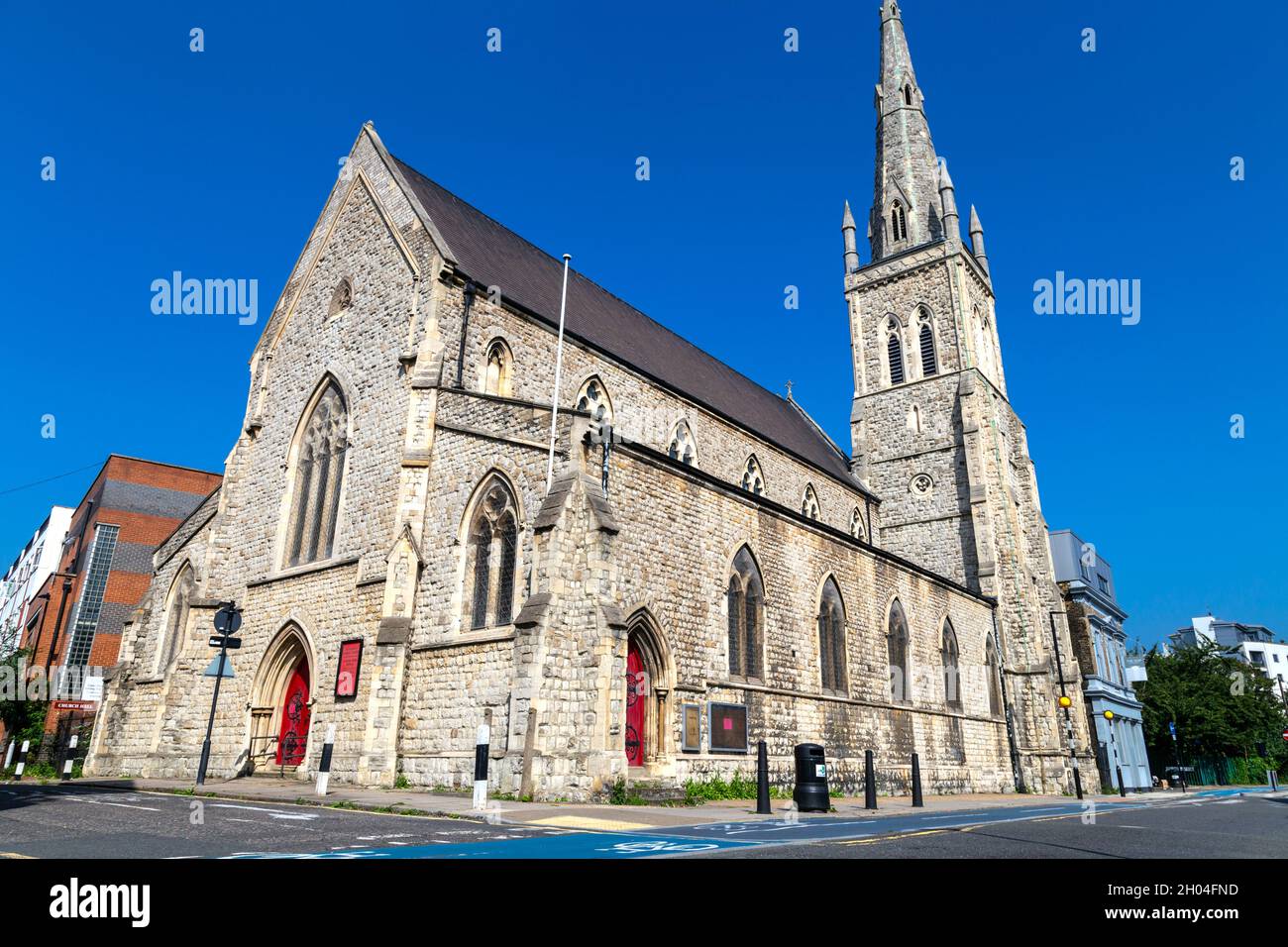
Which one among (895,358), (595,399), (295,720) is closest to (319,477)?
(295,720)

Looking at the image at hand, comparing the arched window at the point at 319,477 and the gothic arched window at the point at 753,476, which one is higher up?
the gothic arched window at the point at 753,476

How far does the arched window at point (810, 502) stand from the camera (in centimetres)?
3052

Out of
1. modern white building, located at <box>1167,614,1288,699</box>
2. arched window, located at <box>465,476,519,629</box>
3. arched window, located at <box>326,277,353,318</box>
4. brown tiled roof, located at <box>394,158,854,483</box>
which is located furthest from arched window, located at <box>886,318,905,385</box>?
modern white building, located at <box>1167,614,1288,699</box>

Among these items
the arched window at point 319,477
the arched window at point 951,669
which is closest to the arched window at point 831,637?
the arched window at point 951,669

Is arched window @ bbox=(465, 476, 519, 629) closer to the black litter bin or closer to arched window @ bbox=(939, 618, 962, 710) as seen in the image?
the black litter bin

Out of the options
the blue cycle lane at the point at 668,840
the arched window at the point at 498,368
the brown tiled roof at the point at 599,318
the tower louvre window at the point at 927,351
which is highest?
the tower louvre window at the point at 927,351

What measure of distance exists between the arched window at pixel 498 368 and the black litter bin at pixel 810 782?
1047 cm

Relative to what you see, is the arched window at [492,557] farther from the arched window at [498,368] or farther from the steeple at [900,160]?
the steeple at [900,160]

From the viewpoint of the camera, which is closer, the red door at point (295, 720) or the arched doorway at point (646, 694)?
the arched doorway at point (646, 694)

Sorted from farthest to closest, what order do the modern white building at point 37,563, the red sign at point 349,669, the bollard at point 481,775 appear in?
the modern white building at point 37,563 → the red sign at point 349,669 → the bollard at point 481,775

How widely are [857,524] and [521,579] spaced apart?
21.7 meters

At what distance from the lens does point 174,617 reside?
23.7 m
